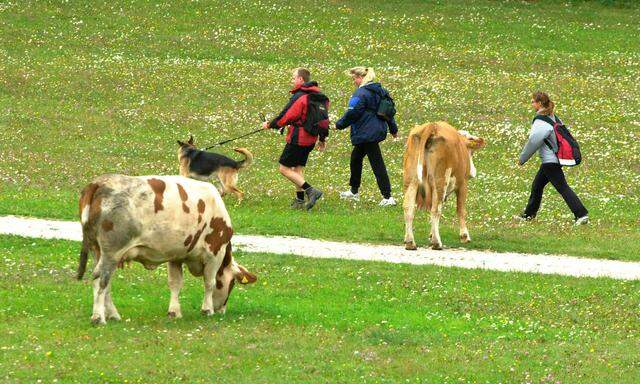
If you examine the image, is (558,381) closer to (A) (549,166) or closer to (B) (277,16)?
(A) (549,166)

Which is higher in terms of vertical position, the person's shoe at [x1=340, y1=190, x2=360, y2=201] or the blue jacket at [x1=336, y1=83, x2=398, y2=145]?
the blue jacket at [x1=336, y1=83, x2=398, y2=145]

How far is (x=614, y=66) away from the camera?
131ft

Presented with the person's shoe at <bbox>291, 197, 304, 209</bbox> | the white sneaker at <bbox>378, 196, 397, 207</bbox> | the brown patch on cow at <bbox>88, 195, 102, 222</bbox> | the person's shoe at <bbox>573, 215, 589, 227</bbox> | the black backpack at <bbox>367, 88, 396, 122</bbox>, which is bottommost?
the person's shoe at <bbox>291, 197, 304, 209</bbox>

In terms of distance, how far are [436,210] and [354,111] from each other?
4.18 meters

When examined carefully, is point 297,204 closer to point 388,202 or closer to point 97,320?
point 388,202

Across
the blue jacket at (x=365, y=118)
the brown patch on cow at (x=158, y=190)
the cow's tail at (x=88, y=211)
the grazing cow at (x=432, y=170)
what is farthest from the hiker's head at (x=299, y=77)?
the cow's tail at (x=88, y=211)

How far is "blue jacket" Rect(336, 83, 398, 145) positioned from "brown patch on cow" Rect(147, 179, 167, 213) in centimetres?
974

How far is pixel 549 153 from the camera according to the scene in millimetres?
23156

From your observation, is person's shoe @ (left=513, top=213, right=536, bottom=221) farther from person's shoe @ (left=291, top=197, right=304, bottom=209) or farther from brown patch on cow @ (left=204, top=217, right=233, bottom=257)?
brown patch on cow @ (left=204, top=217, right=233, bottom=257)

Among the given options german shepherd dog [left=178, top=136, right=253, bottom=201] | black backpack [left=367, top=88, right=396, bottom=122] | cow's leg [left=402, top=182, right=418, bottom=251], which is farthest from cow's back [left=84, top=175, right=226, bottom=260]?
black backpack [left=367, top=88, right=396, bottom=122]

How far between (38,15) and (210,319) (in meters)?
30.9

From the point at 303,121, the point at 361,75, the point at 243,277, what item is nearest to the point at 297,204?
the point at 303,121

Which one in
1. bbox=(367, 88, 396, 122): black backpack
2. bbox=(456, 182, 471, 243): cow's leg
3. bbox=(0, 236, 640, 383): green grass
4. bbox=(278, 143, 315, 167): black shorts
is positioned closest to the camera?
bbox=(0, 236, 640, 383): green grass

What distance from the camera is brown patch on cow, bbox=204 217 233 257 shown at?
591 inches
